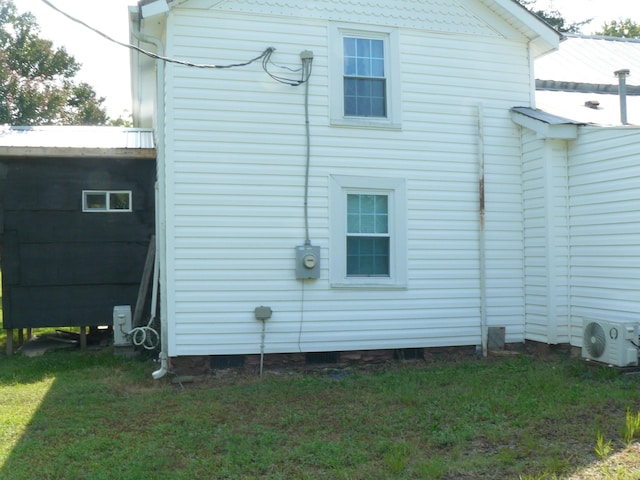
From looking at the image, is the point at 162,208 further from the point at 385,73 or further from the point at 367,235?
the point at 385,73

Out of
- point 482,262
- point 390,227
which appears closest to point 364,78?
point 390,227

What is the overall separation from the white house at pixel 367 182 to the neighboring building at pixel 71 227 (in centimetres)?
246

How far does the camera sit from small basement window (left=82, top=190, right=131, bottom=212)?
419 inches

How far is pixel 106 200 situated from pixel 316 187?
392 centimetres

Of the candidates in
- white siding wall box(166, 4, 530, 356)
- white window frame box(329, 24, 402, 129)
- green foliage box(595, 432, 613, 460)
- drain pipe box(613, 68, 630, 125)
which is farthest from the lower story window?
green foliage box(595, 432, 613, 460)

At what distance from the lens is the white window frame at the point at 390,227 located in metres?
8.87

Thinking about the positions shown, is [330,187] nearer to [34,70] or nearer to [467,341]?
[467,341]

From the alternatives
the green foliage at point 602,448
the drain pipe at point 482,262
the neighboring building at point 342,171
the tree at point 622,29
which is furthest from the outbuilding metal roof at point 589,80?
the tree at point 622,29

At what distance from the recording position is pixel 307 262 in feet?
28.1

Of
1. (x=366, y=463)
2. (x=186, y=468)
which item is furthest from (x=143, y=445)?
(x=366, y=463)

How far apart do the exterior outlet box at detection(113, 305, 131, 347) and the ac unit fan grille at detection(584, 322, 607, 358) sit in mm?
6234

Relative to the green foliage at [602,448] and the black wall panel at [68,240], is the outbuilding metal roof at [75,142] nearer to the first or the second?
the black wall panel at [68,240]

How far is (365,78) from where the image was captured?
9.21 m

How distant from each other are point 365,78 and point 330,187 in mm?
1653
